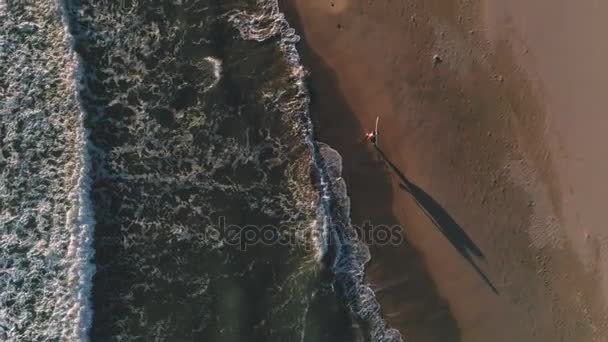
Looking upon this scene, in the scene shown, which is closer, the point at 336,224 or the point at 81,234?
the point at 81,234

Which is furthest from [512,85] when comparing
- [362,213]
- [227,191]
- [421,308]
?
[227,191]

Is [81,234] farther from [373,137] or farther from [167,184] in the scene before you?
[373,137]

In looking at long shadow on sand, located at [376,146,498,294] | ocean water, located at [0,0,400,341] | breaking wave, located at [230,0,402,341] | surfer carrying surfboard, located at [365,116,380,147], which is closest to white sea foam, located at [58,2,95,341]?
ocean water, located at [0,0,400,341]

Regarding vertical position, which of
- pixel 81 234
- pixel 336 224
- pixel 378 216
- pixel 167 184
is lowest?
pixel 81 234

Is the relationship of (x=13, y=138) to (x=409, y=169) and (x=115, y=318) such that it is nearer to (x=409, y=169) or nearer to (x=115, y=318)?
(x=115, y=318)

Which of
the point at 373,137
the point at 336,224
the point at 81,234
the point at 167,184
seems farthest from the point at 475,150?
the point at 81,234

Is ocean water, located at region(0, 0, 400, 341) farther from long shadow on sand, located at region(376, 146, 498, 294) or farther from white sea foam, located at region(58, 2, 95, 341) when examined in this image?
long shadow on sand, located at region(376, 146, 498, 294)
